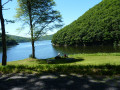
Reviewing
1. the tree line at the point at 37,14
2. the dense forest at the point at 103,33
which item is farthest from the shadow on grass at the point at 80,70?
the dense forest at the point at 103,33

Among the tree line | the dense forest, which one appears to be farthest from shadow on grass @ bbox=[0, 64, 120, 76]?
the dense forest

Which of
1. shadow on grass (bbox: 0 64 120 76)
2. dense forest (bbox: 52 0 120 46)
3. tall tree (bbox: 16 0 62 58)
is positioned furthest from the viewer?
dense forest (bbox: 52 0 120 46)

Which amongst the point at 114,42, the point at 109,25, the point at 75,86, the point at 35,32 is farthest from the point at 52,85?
the point at 109,25

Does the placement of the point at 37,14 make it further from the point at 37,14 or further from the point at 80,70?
the point at 80,70

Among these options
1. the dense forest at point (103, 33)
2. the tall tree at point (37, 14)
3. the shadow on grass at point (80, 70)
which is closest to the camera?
the shadow on grass at point (80, 70)

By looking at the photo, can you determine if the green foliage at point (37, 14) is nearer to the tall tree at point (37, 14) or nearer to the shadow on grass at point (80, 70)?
the tall tree at point (37, 14)

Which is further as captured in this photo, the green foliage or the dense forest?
the dense forest

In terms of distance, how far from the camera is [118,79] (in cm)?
380

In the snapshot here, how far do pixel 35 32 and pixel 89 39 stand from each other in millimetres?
75534

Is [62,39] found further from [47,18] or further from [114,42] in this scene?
[47,18]

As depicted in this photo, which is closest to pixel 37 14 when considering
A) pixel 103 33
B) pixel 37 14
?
pixel 37 14

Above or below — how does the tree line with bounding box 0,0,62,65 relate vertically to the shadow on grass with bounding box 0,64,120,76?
above

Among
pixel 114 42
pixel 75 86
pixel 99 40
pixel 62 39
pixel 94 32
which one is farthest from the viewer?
pixel 62 39

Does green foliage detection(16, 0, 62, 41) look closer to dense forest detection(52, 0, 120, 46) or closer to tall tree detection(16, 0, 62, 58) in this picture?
tall tree detection(16, 0, 62, 58)
